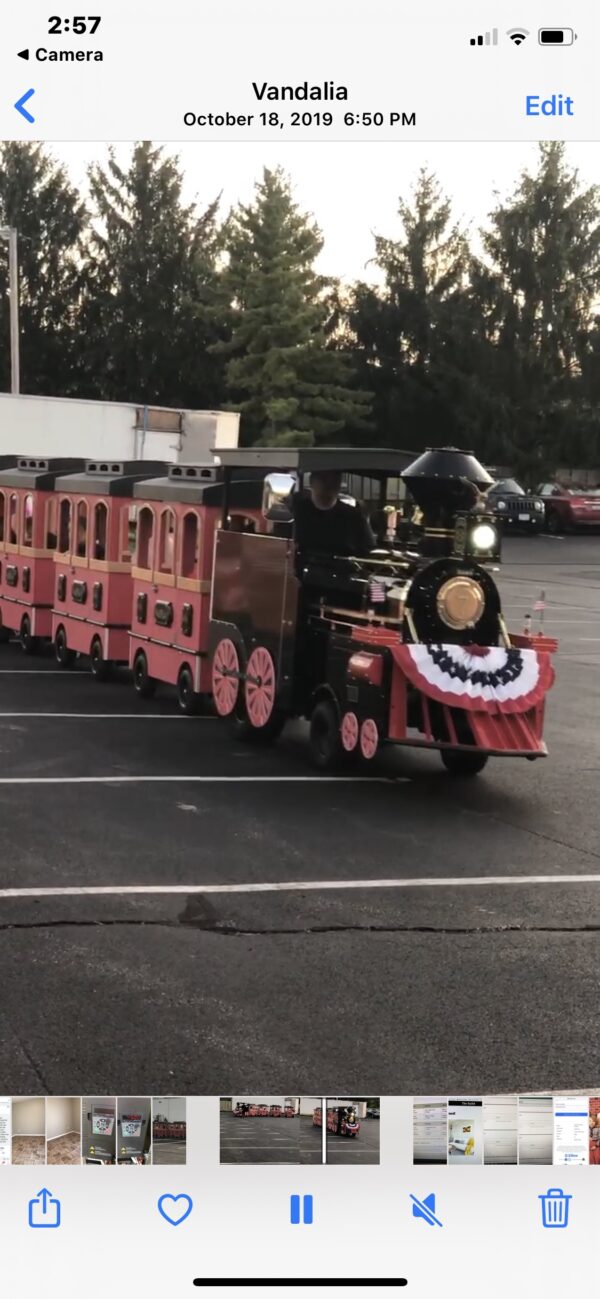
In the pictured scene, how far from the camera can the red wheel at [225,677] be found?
14648mm

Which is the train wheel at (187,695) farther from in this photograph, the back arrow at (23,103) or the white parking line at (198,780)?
the back arrow at (23,103)

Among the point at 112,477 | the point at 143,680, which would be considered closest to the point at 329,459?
the point at 143,680

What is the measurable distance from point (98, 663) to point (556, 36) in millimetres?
15913

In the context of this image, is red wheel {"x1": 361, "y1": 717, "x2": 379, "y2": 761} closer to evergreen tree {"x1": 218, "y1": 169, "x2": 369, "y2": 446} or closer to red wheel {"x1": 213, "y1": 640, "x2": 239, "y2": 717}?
red wheel {"x1": 213, "y1": 640, "x2": 239, "y2": 717}

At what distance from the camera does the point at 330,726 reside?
12930 mm

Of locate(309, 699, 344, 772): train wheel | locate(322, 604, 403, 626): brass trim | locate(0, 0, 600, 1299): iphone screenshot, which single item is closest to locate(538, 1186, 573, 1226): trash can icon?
locate(0, 0, 600, 1299): iphone screenshot

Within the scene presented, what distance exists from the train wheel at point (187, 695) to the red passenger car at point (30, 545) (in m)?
6.00

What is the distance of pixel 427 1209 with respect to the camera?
11.0 ft

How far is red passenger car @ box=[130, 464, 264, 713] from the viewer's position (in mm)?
15727

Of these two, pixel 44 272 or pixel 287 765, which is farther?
pixel 44 272

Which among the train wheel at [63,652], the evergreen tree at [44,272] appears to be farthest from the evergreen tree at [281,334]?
the train wheel at [63,652]

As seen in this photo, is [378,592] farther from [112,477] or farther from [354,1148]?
[354,1148]

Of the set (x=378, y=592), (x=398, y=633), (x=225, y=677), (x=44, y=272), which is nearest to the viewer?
(x=398, y=633)

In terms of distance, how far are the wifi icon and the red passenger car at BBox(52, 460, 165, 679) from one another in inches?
595
